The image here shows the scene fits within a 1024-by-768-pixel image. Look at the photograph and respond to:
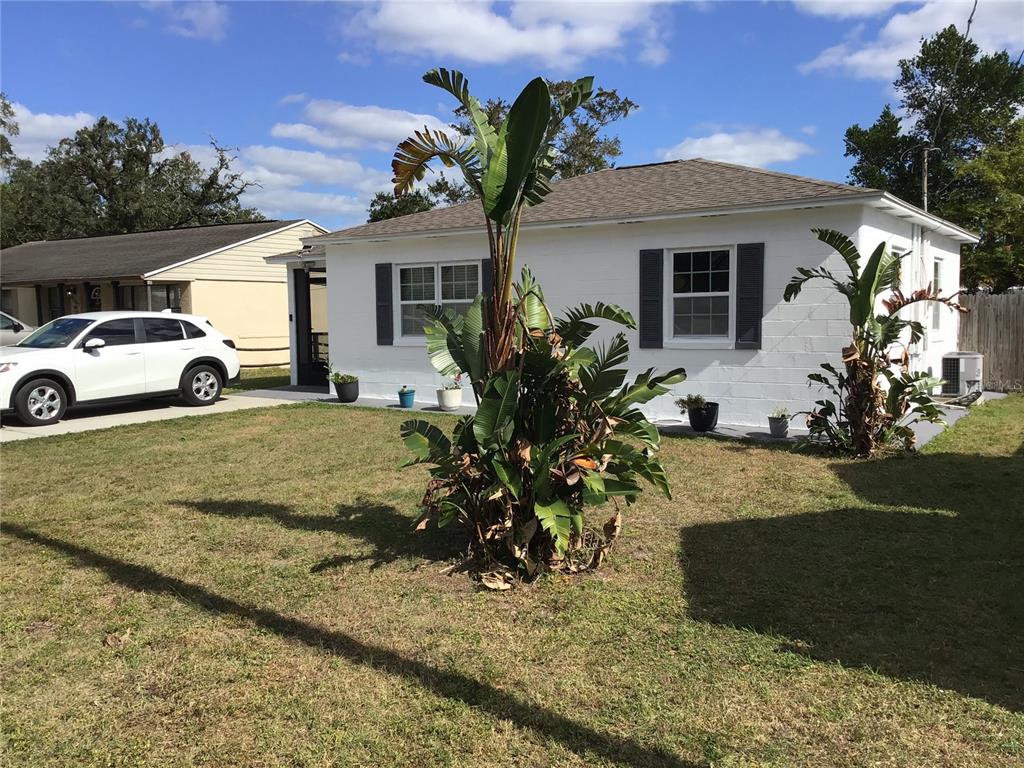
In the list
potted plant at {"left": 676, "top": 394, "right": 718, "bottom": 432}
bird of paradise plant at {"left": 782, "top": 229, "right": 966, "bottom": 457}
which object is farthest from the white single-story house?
bird of paradise plant at {"left": 782, "top": 229, "right": 966, "bottom": 457}

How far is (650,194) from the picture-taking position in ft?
38.7

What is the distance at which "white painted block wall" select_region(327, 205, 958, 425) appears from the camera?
991cm

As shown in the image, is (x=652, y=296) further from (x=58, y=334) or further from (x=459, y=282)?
(x=58, y=334)

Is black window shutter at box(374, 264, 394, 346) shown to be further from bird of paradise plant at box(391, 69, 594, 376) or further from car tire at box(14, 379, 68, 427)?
bird of paradise plant at box(391, 69, 594, 376)

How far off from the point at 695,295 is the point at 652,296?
60 centimetres

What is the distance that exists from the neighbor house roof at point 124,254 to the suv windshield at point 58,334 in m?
8.04

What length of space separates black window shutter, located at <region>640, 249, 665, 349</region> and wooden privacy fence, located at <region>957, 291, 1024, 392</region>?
766 cm

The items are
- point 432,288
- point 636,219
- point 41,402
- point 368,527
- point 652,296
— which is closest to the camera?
point 368,527

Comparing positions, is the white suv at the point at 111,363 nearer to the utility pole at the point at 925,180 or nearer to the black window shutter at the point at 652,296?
the black window shutter at the point at 652,296

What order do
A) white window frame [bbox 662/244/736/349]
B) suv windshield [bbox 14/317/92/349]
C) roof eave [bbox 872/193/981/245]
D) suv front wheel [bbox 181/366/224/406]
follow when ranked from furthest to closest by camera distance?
1. suv front wheel [bbox 181/366/224/406]
2. suv windshield [bbox 14/317/92/349]
3. white window frame [bbox 662/244/736/349]
4. roof eave [bbox 872/193/981/245]

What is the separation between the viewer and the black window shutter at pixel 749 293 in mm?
10148

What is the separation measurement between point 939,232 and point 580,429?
10925 millimetres

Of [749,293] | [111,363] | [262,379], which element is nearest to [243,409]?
[111,363]

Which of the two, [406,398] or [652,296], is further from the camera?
[406,398]
